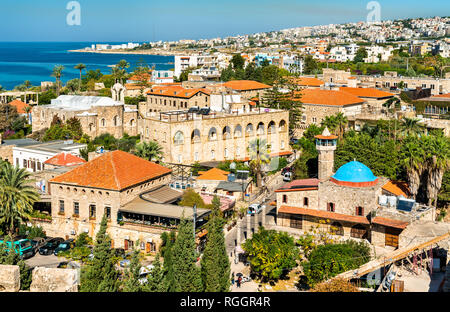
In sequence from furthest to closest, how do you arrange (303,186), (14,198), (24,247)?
1. (303,186)
2. (14,198)
3. (24,247)

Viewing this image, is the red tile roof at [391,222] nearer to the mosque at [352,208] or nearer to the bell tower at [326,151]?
the mosque at [352,208]

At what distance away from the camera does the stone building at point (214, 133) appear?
4081 centimetres

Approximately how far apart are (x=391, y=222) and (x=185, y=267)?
37.9 ft

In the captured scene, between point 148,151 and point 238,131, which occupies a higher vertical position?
point 238,131

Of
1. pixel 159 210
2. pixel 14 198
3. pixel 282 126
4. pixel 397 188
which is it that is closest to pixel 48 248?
pixel 14 198

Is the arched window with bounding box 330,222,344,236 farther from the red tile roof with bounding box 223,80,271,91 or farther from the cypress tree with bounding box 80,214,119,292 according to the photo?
the red tile roof with bounding box 223,80,271,91

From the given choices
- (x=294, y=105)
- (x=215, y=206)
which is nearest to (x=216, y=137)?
(x=294, y=105)

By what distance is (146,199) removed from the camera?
92.0 feet

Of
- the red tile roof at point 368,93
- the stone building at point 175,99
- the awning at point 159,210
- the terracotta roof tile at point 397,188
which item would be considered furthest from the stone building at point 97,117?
the terracotta roof tile at point 397,188

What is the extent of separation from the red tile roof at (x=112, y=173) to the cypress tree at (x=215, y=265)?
29.1 feet

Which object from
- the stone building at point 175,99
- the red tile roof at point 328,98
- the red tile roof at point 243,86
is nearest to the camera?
the red tile roof at point 328,98

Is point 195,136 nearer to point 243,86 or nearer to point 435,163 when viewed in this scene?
point 435,163

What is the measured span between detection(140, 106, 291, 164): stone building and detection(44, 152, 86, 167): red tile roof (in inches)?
306

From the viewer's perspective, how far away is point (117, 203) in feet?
88.8
